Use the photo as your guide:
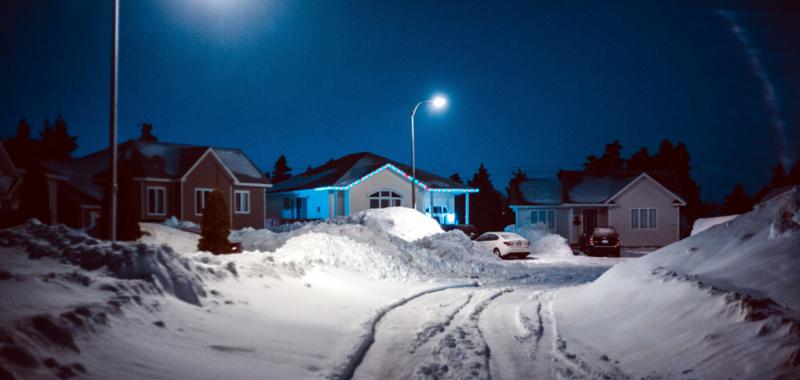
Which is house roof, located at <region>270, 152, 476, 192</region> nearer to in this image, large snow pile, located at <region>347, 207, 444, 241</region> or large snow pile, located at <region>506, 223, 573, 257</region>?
large snow pile, located at <region>347, 207, 444, 241</region>

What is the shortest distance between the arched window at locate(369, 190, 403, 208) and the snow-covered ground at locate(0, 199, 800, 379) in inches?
1124

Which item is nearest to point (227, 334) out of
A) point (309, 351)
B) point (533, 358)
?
point (309, 351)

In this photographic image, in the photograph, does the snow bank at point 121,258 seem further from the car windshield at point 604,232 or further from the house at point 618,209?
the house at point 618,209

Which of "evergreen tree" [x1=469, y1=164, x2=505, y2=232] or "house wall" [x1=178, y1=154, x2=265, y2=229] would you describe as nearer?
"house wall" [x1=178, y1=154, x2=265, y2=229]

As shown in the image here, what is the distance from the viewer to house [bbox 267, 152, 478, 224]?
42312 millimetres

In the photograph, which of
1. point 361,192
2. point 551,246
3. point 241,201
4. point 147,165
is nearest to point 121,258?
point 551,246

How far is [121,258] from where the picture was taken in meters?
9.37

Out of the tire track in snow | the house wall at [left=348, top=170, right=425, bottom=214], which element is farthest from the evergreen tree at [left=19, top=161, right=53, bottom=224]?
the house wall at [left=348, top=170, right=425, bottom=214]

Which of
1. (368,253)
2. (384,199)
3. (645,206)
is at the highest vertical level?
(384,199)

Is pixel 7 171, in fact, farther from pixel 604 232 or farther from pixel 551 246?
pixel 604 232

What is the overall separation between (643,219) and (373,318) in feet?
122

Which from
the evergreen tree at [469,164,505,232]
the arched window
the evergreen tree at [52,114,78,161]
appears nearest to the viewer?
the arched window

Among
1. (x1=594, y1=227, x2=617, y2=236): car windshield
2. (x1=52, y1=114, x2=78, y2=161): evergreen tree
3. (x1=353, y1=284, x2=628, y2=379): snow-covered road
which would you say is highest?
(x1=52, y1=114, x2=78, y2=161): evergreen tree

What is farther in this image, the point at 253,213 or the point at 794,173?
the point at 794,173
